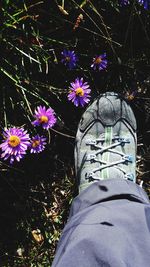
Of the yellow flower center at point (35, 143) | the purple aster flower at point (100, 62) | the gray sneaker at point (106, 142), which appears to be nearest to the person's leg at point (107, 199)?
the gray sneaker at point (106, 142)

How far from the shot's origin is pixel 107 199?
1659mm

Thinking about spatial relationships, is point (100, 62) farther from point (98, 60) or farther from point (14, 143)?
point (14, 143)

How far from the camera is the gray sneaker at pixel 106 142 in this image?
6.17 feet

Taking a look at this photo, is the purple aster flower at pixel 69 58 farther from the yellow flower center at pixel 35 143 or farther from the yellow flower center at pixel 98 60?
the yellow flower center at pixel 35 143

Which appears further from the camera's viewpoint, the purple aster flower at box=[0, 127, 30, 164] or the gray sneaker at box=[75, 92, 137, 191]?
the gray sneaker at box=[75, 92, 137, 191]

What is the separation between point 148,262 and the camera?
4.54 feet

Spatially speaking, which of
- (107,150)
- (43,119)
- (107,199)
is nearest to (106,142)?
(107,150)

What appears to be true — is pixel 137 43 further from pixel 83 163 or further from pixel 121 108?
pixel 83 163

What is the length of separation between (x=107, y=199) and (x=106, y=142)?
35cm

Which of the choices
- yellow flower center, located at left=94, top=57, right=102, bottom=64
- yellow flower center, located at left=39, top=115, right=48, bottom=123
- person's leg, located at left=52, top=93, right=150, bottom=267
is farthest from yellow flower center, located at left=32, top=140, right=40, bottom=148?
yellow flower center, located at left=94, top=57, right=102, bottom=64

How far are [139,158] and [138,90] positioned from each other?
328mm

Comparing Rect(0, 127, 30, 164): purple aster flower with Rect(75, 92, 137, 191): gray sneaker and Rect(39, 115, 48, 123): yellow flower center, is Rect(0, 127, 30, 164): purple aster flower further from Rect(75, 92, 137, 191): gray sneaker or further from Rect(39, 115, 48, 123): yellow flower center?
Rect(75, 92, 137, 191): gray sneaker

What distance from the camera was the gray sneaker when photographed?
1881 millimetres

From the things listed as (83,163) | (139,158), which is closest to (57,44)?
(83,163)
